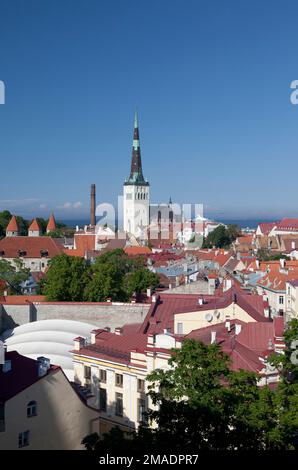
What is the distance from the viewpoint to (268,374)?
17.0 metres

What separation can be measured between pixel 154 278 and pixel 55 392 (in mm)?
25545

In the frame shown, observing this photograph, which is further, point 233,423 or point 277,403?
point 277,403

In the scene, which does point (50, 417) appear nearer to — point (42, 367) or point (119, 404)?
point (42, 367)

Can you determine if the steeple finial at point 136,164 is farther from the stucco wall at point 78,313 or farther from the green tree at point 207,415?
the green tree at point 207,415

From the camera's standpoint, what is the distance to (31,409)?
15859mm

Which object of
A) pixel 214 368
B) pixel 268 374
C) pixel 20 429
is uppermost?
pixel 214 368

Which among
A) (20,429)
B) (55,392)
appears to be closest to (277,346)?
(55,392)

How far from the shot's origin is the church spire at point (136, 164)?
415 ft

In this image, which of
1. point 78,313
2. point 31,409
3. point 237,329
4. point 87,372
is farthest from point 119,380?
point 78,313

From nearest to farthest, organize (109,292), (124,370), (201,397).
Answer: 1. (201,397)
2. (124,370)
3. (109,292)

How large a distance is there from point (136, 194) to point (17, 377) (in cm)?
11331

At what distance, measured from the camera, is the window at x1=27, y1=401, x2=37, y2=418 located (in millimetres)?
15789

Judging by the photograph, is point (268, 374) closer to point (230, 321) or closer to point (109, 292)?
point (230, 321)
